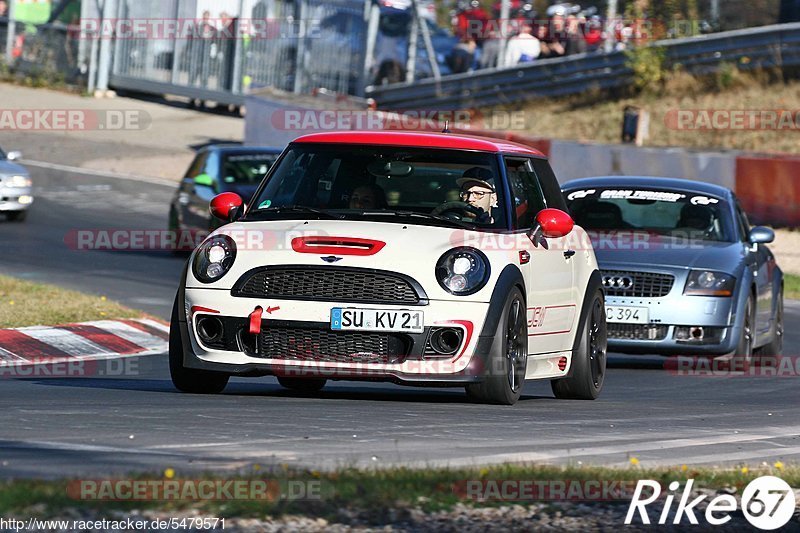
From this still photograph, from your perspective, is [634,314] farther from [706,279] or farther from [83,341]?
[83,341]

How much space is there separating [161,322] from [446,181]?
5495 mm

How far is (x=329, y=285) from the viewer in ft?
28.7

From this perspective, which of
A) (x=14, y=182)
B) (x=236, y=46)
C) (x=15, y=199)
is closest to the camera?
(x=14, y=182)

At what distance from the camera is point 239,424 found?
7797 mm

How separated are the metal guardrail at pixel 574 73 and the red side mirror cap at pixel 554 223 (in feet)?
70.1

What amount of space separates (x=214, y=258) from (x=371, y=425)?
4.94 ft

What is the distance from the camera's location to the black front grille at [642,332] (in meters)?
12.8

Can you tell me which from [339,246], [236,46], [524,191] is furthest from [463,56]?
[339,246]

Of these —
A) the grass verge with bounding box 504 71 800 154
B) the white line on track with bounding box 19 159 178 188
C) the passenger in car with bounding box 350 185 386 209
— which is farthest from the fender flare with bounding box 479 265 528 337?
the white line on track with bounding box 19 159 178 188

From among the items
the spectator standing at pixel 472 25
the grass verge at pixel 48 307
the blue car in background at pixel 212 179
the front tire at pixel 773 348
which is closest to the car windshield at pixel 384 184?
the grass verge at pixel 48 307

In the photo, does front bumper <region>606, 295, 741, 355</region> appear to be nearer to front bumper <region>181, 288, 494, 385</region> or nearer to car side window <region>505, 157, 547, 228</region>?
car side window <region>505, 157, 547, 228</region>

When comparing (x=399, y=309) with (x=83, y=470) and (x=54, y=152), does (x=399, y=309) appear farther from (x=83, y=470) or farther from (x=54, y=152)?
(x=54, y=152)

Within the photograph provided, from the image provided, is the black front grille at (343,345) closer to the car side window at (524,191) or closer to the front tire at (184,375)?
the front tire at (184,375)

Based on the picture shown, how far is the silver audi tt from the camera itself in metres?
12.8
